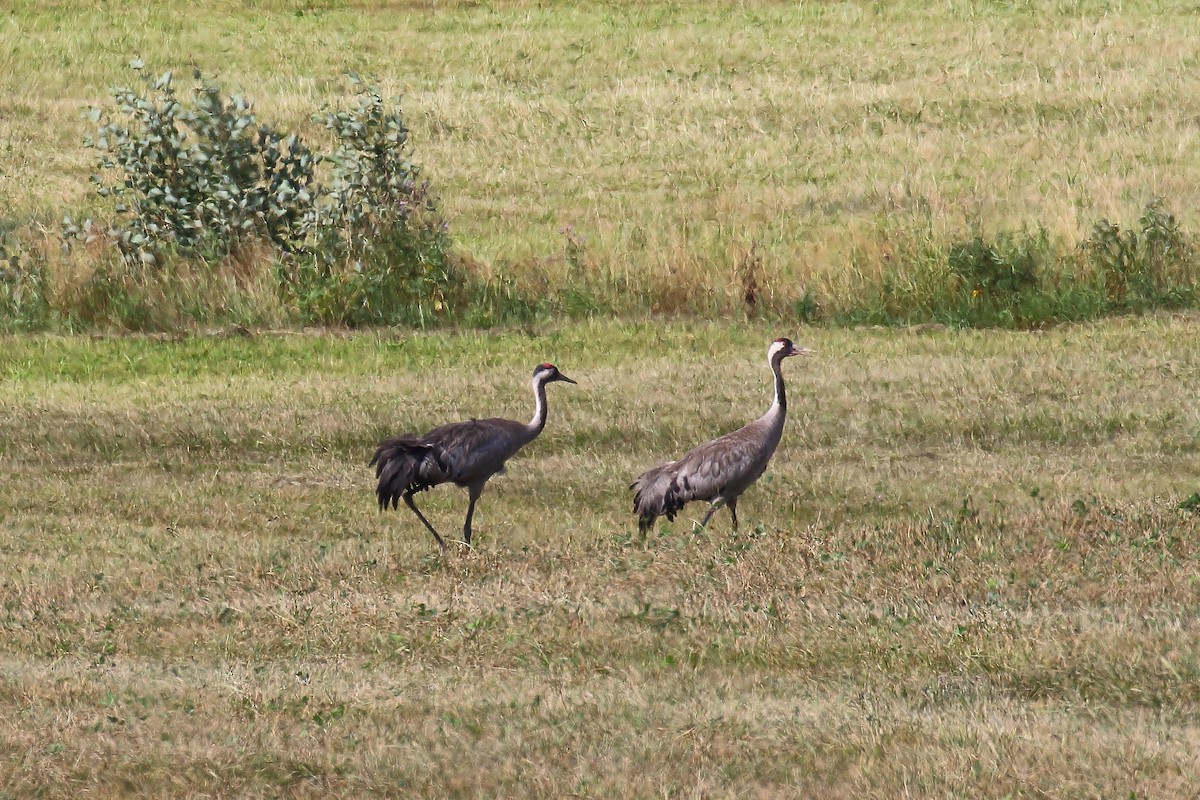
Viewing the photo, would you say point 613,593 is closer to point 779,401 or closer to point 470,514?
point 470,514

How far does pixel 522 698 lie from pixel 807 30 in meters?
42.9

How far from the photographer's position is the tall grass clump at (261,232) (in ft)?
73.3

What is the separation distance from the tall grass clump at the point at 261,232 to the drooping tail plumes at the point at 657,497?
1042 centimetres

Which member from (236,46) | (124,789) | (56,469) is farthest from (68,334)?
(236,46)

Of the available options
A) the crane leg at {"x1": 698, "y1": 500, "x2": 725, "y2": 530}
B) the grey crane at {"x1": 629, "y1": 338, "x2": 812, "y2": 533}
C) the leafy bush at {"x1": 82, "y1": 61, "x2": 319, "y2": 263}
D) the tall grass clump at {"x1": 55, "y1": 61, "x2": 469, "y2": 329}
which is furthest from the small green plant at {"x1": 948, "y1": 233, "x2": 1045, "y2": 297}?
the grey crane at {"x1": 629, "y1": 338, "x2": 812, "y2": 533}

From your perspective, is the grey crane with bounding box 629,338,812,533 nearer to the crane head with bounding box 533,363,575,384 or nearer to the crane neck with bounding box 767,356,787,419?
the crane neck with bounding box 767,356,787,419

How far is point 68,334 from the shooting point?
861 inches

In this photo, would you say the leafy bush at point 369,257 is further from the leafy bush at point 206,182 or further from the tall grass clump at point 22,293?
the tall grass clump at point 22,293

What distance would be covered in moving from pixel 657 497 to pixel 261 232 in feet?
41.7

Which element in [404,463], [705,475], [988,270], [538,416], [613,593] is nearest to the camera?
[613,593]

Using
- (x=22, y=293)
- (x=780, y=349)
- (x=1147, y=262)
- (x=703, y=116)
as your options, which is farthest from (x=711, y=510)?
(x=703, y=116)

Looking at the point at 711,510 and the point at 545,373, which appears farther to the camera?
the point at 545,373

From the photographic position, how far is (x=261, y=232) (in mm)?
23578

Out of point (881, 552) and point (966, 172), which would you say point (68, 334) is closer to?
point (881, 552)
